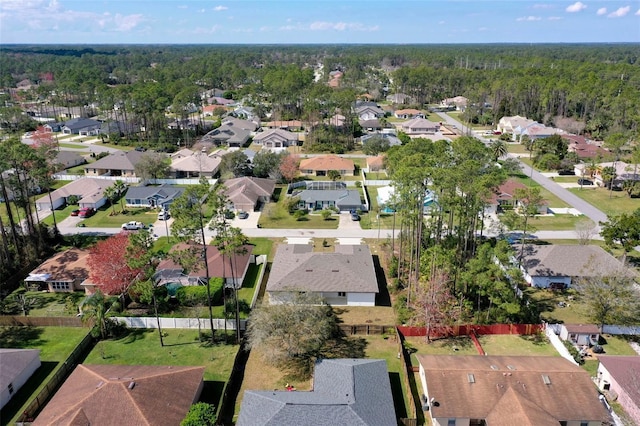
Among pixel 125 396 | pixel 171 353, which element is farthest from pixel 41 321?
pixel 125 396

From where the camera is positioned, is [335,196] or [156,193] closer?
[335,196]

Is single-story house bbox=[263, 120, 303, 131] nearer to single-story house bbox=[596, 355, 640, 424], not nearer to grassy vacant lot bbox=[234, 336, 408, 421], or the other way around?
grassy vacant lot bbox=[234, 336, 408, 421]

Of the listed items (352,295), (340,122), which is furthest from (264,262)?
(340,122)

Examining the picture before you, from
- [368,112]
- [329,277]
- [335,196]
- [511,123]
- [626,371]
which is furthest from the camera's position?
[368,112]

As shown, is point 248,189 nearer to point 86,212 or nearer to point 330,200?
point 330,200

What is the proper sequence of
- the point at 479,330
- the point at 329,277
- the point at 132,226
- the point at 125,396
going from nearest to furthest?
the point at 125,396 → the point at 479,330 → the point at 329,277 → the point at 132,226

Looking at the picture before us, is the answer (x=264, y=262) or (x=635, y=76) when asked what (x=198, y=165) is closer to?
(x=264, y=262)
